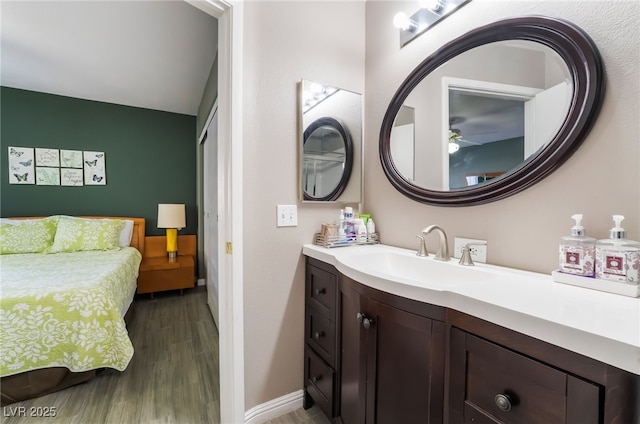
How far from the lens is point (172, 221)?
3.51m

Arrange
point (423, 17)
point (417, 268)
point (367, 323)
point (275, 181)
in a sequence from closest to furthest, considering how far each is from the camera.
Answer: point (367, 323)
point (417, 268)
point (423, 17)
point (275, 181)

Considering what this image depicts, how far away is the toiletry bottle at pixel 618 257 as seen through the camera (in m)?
0.69

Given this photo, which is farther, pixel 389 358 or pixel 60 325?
pixel 60 325

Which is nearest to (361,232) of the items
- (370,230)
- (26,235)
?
(370,230)

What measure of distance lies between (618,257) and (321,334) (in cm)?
116

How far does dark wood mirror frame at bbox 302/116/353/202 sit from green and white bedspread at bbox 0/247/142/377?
152cm

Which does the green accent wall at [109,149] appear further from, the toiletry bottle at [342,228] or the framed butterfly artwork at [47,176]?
the toiletry bottle at [342,228]

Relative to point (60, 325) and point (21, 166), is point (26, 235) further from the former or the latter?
point (60, 325)

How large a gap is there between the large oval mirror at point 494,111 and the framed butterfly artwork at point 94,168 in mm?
3861

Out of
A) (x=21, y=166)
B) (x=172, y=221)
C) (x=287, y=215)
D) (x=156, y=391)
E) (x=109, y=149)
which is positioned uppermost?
(x=109, y=149)

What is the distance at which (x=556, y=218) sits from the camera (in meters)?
0.90

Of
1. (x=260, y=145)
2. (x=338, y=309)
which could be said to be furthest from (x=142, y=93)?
A: (x=338, y=309)

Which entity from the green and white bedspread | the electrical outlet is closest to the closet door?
the green and white bedspread

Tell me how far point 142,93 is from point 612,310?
427 centimetres
